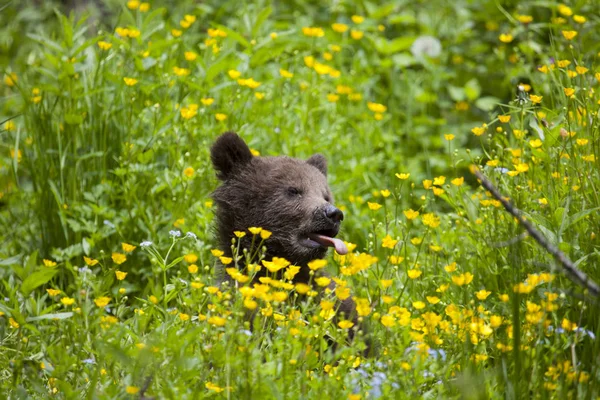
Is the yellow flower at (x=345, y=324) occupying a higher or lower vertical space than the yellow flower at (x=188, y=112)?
lower

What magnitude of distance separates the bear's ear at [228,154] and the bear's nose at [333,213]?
1.85 feet

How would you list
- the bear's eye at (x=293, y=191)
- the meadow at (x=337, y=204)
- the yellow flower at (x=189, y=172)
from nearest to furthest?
the meadow at (x=337, y=204)
the bear's eye at (x=293, y=191)
the yellow flower at (x=189, y=172)

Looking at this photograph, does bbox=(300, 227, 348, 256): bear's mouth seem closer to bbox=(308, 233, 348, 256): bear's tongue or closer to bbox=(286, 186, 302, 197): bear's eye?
bbox=(308, 233, 348, 256): bear's tongue

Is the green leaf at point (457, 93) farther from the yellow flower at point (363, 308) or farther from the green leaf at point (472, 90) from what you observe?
the yellow flower at point (363, 308)

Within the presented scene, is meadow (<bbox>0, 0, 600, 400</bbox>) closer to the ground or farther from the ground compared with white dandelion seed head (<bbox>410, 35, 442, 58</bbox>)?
farther from the ground

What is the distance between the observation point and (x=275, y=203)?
3904 mm

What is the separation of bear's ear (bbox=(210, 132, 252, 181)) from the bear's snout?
56cm

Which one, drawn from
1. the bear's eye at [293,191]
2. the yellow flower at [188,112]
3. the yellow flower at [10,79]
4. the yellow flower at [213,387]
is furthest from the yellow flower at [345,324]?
the yellow flower at [10,79]

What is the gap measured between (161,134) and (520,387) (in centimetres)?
264

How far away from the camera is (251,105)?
5.41 m

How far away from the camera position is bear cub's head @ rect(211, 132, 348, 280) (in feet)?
12.5

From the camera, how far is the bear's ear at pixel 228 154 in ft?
13.1

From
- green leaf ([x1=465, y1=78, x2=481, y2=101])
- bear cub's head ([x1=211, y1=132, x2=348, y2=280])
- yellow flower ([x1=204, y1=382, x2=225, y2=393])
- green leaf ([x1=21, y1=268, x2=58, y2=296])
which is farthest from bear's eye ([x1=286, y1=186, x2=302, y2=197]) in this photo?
green leaf ([x1=465, y1=78, x2=481, y2=101])

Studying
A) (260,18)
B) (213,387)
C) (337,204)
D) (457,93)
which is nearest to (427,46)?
(457,93)
